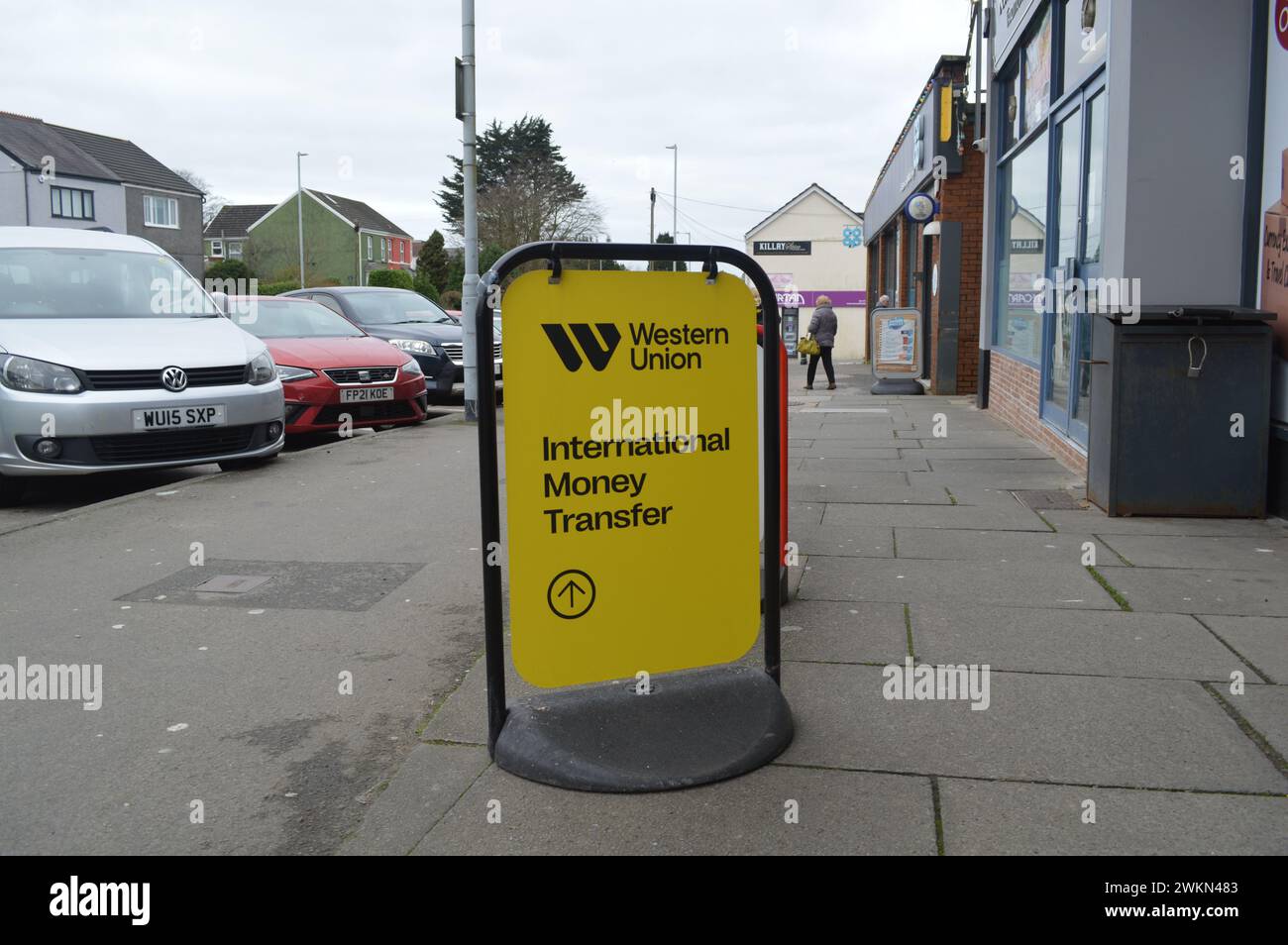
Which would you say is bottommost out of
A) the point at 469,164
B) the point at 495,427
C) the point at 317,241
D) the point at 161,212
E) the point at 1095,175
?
the point at 495,427

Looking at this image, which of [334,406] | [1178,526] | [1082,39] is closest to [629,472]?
[1178,526]

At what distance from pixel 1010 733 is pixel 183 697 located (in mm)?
2759

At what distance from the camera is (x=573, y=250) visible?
3.18m

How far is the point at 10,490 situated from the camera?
7.86 meters

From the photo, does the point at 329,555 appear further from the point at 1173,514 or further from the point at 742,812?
the point at 1173,514

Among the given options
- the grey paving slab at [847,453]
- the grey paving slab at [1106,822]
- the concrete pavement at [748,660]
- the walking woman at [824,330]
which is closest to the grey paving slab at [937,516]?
the concrete pavement at [748,660]

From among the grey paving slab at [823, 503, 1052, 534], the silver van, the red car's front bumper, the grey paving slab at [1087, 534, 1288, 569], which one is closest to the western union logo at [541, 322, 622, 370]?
the grey paving slab at [1087, 534, 1288, 569]

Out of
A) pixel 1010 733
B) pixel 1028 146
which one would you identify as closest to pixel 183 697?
pixel 1010 733

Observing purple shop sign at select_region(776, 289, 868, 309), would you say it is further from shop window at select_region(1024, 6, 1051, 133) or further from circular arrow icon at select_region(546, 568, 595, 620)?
circular arrow icon at select_region(546, 568, 595, 620)

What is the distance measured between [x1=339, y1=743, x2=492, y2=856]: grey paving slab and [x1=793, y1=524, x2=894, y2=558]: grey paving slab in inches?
117

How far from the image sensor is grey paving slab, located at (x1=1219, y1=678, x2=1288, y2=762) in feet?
11.2

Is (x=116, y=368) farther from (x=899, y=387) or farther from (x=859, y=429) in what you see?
(x=899, y=387)

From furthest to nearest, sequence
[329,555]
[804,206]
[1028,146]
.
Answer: [804,206] → [1028,146] → [329,555]

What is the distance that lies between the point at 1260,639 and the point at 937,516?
8.71 ft
